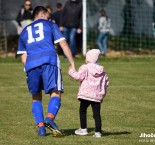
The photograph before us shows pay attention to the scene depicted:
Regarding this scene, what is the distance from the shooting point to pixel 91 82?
32.0 feet

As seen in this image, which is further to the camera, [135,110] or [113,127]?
[135,110]

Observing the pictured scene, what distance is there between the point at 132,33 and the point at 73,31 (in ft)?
19.2

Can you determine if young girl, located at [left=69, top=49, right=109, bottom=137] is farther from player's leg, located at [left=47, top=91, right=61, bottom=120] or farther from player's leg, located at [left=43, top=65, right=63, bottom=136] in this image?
player's leg, located at [left=47, top=91, right=61, bottom=120]

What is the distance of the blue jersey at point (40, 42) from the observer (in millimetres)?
9766

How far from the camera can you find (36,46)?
9.83 meters

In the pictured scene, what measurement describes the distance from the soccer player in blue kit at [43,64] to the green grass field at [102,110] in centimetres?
38

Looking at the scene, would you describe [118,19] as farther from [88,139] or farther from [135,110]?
[88,139]

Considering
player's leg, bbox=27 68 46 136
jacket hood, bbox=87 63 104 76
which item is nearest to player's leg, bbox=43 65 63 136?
player's leg, bbox=27 68 46 136

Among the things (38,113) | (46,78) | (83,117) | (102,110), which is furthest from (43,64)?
(102,110)

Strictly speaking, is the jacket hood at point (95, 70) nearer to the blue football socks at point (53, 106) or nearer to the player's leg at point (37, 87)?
the blue football socks at point (53, 106)

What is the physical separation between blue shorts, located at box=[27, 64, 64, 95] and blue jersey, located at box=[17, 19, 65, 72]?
0.07m

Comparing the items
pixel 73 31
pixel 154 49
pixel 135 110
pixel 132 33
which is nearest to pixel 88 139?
pixel 135 110

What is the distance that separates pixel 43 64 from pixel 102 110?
3231 mm

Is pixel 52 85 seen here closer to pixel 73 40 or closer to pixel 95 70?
pixel 95 70
